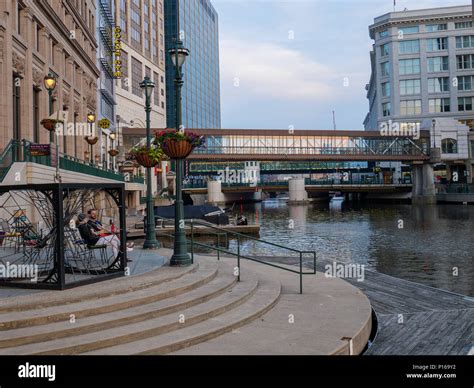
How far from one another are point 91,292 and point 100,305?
62cm

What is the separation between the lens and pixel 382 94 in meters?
96.0

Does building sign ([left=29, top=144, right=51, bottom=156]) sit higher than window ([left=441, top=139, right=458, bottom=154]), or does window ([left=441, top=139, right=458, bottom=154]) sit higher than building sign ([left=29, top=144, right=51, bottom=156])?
window ([left=441, top=139, right=458, bottom=154])

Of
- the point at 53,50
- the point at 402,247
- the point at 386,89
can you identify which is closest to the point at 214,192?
the point at 386,89

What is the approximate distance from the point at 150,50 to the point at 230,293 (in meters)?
88.6

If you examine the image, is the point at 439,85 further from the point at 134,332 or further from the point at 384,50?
the point at 134,332

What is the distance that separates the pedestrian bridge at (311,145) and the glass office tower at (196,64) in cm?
5741

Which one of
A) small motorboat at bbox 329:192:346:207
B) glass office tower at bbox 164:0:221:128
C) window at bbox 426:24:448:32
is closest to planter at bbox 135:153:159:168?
small motorboat at bbox 329:192:346:207

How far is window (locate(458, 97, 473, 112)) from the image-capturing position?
291 ft

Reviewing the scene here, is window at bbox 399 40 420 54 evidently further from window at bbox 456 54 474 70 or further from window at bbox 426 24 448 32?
window at bbox 456 54 474 70

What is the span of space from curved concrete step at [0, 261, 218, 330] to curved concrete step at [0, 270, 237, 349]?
4.3 inches

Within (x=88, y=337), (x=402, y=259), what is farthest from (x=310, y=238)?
(x=88, y=337)

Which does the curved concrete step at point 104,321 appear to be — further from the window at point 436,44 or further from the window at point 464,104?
the window at point 436,44
